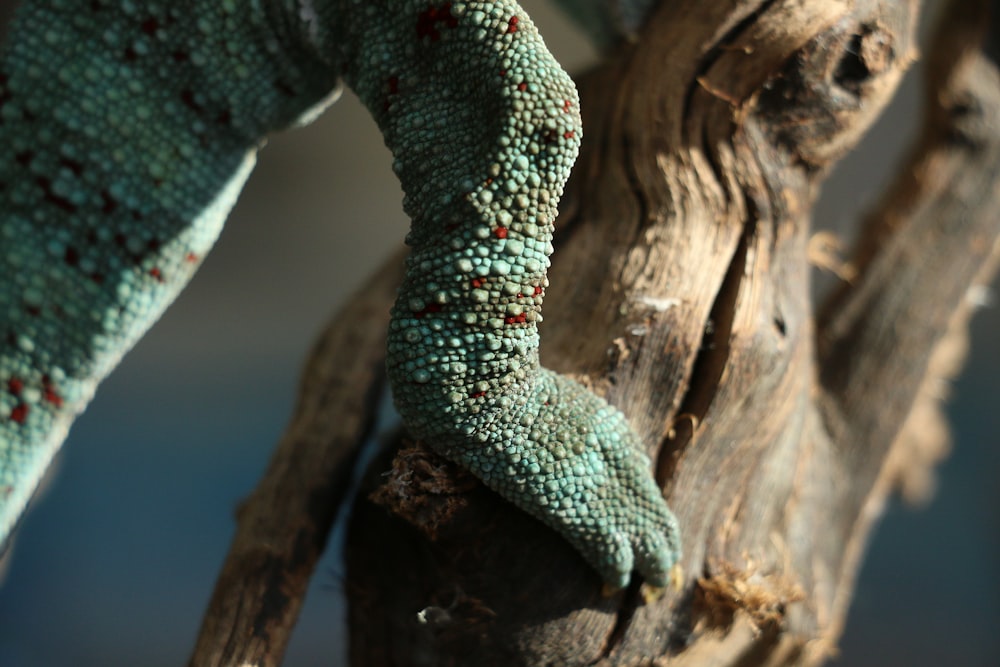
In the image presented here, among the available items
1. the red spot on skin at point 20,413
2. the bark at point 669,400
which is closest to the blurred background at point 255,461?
the bark at point 669,400

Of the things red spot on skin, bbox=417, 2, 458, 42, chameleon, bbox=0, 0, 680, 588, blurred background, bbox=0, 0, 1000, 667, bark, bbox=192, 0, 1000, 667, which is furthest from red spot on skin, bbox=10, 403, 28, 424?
blurred background, bbox=0, 0, 1000, 667

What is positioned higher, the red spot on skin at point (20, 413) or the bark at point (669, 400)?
the bark at point (669, 400)

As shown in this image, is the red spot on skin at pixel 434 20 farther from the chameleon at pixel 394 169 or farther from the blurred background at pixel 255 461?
the blurred background at pixel 255 461

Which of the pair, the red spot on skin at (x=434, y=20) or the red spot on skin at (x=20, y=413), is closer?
the red spot on skin at (x=434, y=20)

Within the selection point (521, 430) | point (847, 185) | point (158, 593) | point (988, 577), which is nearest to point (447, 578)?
point (521, 430)

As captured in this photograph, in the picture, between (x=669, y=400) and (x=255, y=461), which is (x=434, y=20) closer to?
(x=669, y=400)

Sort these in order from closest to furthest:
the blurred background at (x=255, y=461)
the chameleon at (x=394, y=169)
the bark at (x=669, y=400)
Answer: the chameleon at (x=394, y=169) < the bark at (x=669, y=400) < the blurred background at (x=255, y=461)

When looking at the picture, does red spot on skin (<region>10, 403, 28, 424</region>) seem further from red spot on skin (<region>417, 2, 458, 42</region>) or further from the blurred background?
the blurred background
